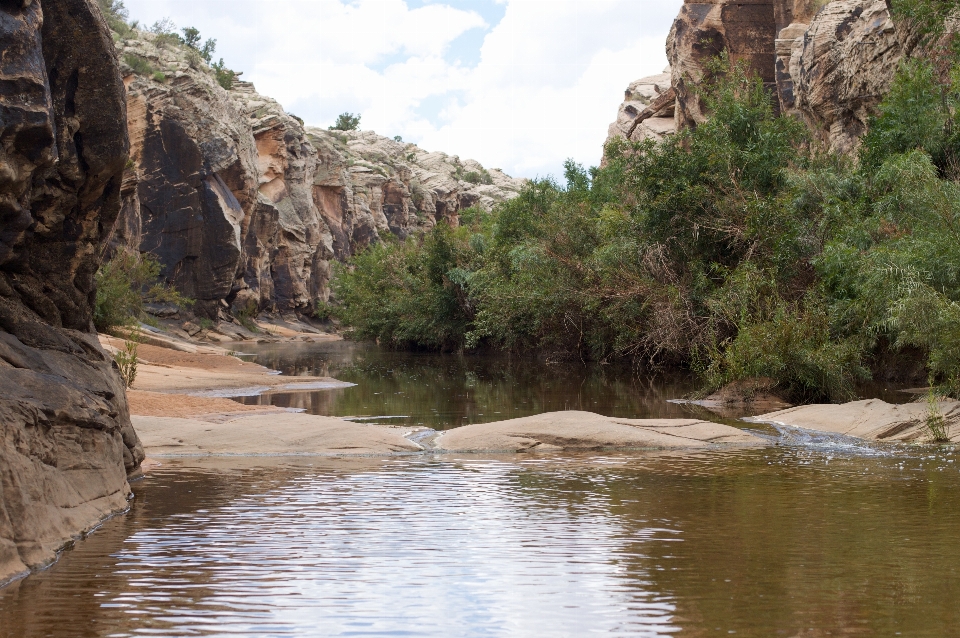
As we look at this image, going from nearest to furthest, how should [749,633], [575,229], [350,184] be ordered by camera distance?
1. [749,633]
2. [575,229]
3. [350,184]

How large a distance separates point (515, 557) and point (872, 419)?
30.4ft

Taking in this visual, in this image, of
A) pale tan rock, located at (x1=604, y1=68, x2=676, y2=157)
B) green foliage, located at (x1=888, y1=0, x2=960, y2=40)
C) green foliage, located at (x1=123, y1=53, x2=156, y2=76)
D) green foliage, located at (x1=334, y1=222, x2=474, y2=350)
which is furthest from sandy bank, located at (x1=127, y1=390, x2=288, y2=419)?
green foliage, located at (x1=123, y1=53, x2=156, y2=76)

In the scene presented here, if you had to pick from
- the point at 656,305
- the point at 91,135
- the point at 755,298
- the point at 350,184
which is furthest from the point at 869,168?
the point at 350,184

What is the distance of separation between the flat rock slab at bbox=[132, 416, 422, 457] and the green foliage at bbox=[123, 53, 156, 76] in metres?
44.3

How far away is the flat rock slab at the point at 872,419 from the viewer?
12516mm

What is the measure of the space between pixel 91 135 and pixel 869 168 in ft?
58.1

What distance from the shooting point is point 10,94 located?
6492 mm

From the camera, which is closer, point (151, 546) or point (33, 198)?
point (151, 546)

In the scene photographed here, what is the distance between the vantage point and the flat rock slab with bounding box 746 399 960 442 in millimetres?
12516

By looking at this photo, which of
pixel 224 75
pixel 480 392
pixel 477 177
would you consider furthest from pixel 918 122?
pixel 477 177

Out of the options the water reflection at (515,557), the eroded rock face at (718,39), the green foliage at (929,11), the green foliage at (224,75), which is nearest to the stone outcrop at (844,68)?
the green foliage at (929,11)

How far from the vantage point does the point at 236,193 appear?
58500 mm

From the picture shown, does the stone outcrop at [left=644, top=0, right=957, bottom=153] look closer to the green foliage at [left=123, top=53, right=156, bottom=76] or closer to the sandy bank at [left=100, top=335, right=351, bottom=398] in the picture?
the sandy bank at [left=100, top=335, right=351, bottom=398]

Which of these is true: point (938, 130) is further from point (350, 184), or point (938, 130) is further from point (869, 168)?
point (350, 184)
